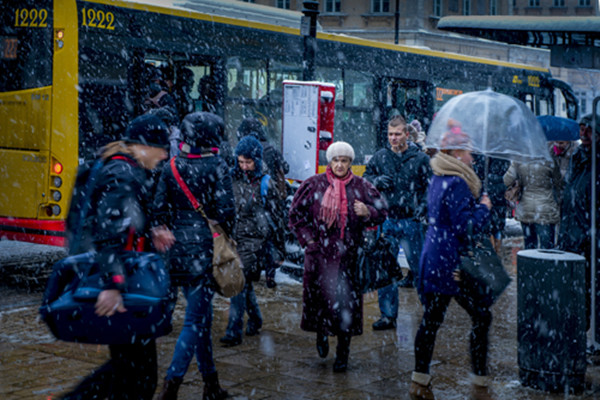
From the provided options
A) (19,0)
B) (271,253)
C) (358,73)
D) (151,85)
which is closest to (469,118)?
(271,253)

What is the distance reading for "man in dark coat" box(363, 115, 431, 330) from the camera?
788 centimetres

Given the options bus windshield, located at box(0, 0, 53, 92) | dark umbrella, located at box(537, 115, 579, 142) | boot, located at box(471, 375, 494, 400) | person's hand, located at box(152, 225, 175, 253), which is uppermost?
bus windshield, located at box(0, 0, 53, 92)

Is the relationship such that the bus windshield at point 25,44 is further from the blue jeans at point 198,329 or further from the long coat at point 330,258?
the blue jeans at point 198,329

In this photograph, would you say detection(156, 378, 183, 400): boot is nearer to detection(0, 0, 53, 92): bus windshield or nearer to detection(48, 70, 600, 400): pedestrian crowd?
detection(48, 70, 600, 400): pedestrian crowd

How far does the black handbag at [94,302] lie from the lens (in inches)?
154

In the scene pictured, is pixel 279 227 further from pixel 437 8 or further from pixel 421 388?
pixel 437 8

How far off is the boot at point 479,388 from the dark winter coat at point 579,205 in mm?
1667

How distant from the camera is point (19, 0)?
34.7 ft

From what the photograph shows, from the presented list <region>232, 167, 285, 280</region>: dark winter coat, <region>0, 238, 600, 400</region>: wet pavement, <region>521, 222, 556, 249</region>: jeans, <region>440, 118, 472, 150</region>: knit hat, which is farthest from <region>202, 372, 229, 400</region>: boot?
<region>521, 222, 556, 249</region>: jeans

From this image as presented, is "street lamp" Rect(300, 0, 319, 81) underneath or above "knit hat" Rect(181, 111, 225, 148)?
above

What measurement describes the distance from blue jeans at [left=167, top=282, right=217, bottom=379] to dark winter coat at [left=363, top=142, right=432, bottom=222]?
2.99 metres

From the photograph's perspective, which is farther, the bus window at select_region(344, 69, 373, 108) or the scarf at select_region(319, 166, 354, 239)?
the bus window at select_region(344, 69, 373, 108)

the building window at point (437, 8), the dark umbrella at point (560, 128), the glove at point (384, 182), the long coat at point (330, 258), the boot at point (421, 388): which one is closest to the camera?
the boot at point (421, 388)

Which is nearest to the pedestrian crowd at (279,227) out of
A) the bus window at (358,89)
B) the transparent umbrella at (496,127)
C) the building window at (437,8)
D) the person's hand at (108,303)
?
the person's hand at (108,303)
